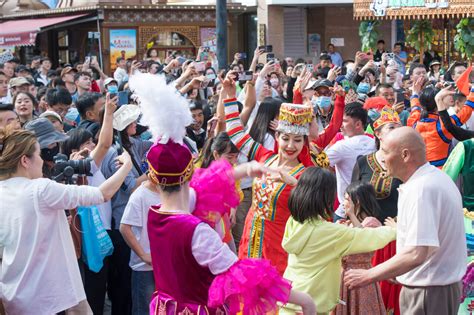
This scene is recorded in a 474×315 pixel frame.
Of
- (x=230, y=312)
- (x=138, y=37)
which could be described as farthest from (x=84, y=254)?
(x=138, y=37)

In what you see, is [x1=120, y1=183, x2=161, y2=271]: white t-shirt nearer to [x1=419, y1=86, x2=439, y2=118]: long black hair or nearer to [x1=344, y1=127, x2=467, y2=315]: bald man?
[x1=344, y1=127, x2=467, y2=315]: bald man

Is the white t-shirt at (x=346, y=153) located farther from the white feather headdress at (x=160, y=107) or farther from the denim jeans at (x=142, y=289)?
the white feather headdress at (x=160, y=107)

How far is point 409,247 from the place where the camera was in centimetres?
450

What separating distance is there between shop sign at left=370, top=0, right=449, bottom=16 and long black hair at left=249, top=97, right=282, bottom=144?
14678mm

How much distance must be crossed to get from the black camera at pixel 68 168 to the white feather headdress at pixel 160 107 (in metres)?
1.20

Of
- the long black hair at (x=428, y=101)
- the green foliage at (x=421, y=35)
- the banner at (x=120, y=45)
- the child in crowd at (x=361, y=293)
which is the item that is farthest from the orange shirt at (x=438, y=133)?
the banner at (x=120, y=45)

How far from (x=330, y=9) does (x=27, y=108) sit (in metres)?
18.8

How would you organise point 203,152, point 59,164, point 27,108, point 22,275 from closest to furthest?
point 22,275
point 59,164
point 203,152
point 27,108

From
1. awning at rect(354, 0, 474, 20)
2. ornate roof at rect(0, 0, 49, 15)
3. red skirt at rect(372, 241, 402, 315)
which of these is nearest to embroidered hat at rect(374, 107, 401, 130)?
red skirt at rect(372, 241, 402, 315)

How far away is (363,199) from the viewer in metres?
5.97

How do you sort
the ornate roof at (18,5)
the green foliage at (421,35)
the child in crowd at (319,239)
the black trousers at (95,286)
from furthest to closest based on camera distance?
the ornate roof at (18,5), the green foliage at (421,35), the black trousers at (95,286), the child in crowd at (319,239)

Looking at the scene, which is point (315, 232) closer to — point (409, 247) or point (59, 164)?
point (409, 247)

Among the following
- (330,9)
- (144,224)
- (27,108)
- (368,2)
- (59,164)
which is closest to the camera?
(59,164)

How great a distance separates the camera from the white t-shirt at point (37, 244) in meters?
4.78
